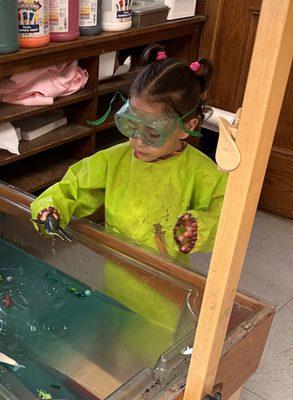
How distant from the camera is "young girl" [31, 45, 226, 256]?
124 centimetres

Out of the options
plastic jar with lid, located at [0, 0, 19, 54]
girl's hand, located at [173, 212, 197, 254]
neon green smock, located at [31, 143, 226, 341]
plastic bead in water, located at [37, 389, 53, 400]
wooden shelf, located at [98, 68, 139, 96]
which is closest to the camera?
plastic bead in water, located at [37, 389, 53, 400]

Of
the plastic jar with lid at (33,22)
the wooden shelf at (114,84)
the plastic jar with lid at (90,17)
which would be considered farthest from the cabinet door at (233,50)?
the plastic jar with lid at (33,22)

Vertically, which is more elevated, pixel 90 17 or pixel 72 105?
pixel 90 17

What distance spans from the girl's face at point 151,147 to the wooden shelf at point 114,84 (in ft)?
3.03

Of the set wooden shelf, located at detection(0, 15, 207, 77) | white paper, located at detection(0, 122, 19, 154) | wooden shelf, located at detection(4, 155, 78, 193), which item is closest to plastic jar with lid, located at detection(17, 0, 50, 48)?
wooden shelf, located at detection(0, 15, 207, 77)

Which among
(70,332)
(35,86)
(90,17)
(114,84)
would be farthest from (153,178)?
(114,84)

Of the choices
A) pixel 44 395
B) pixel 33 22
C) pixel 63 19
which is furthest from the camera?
pixel 63 19

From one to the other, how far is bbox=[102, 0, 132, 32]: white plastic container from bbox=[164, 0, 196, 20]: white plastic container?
0.31m

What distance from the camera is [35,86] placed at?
1.96 metres

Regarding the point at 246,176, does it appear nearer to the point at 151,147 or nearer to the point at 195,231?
the point at 195,231

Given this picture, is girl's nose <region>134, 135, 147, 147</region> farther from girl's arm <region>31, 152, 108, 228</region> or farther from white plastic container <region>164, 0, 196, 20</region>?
white plastic container <region>164, 0, 196, 20</region>

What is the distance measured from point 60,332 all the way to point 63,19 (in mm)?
1187

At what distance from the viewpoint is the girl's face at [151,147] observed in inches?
47.4

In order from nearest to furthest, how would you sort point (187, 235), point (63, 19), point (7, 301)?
point (187, 235), point (7, 301), point (63, 19)
